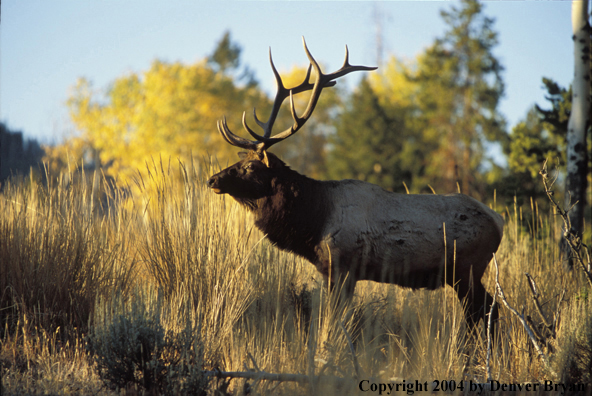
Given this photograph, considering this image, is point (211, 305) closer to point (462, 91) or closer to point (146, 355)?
point (146, 355)

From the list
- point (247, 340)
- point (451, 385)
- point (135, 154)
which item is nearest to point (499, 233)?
point (451, 385)

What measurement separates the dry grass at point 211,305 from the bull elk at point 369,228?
0.32 m

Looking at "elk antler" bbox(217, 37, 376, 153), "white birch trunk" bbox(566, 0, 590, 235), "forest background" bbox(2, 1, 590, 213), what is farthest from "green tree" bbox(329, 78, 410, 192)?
"elk antler" bbox(217, 37, 376, 153)

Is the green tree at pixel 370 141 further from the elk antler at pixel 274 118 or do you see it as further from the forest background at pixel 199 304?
the elk antler at pixel 274 118

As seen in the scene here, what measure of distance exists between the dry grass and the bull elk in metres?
0.32

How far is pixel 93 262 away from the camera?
4.41 meters

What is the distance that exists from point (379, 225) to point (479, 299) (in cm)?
117

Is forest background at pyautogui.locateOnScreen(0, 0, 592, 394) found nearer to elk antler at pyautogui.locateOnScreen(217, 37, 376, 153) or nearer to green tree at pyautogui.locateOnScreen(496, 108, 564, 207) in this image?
green tree at pyautogui.locateOnScreen(496, 108, 564, 207)

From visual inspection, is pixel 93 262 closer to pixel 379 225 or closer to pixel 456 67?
pixel 379 225

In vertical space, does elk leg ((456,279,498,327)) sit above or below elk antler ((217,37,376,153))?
below

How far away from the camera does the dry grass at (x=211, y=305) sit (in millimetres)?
3447

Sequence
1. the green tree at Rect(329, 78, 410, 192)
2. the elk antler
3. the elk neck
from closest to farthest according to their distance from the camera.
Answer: the elk neck
the elk antler
the green tree at Rect(329, 78, 410, 192)

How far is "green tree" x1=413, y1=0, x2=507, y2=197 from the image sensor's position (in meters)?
24.5

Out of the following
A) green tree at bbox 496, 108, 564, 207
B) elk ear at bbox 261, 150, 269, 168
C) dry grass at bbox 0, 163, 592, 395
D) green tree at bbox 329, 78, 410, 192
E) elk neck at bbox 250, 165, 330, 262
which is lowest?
dry grass at bbox 0, 163, 592, 395
